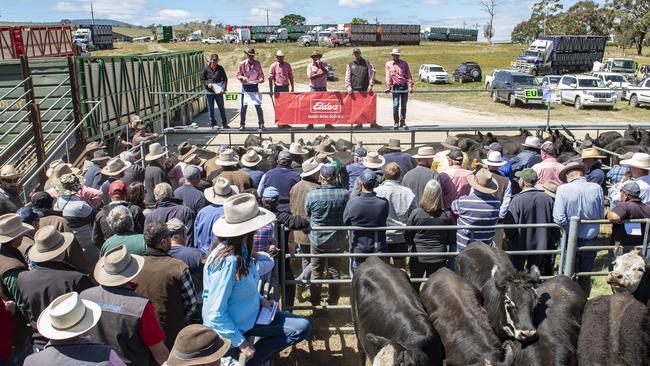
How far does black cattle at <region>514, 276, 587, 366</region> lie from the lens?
4.31 meters

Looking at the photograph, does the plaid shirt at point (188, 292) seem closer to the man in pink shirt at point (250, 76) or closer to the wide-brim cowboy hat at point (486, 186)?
the wide-brim cowboy hat at point (486, 186)

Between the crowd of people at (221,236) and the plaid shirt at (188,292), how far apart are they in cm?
1

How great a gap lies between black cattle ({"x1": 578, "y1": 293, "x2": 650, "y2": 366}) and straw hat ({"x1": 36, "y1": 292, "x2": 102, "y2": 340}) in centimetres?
381

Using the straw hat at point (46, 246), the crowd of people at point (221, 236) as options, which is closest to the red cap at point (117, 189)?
the crowd of people at point (221, 236)

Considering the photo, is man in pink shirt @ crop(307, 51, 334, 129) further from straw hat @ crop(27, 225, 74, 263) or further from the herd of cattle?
straw hat @ crop(27, 225, 74, 263)

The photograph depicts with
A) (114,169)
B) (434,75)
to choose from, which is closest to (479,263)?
(114,169)

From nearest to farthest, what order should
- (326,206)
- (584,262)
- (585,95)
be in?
(326,206) < (584,262) < (585,95)

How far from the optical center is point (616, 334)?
14.7ft

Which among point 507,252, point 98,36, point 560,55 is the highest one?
point 98,36

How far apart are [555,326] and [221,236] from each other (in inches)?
117

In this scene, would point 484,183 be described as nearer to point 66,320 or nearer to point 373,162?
point 373,162

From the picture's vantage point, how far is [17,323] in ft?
14.6

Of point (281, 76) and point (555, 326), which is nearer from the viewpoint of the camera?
point (555, 326)

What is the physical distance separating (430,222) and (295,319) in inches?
93.9
